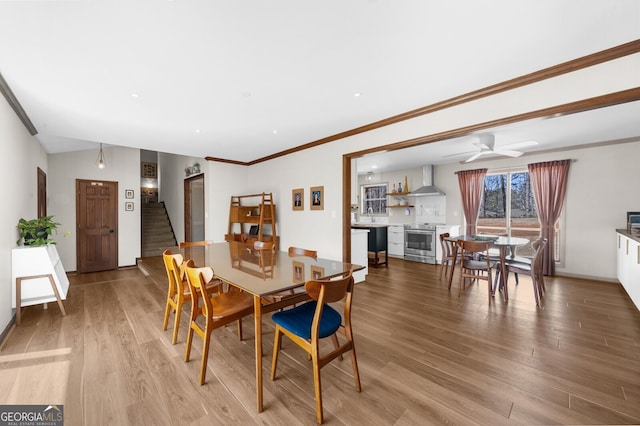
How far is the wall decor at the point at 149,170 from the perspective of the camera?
1050 cm

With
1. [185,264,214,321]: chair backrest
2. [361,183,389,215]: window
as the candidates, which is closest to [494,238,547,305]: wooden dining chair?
[185,264,214,321]: chair backrest

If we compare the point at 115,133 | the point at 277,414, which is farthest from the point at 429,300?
the point at 115,133

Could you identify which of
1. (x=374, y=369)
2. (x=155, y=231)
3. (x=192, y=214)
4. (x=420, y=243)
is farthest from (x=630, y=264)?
(x=155, y=231)

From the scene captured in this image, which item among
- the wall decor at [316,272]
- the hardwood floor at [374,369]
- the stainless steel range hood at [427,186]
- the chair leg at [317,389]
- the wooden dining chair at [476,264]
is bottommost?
the hardwood floor at [374,369]

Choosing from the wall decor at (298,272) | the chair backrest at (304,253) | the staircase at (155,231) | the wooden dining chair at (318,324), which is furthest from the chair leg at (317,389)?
the staircase at (155,231)

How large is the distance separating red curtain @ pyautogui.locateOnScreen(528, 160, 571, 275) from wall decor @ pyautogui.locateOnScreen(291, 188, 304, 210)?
4.70 metres

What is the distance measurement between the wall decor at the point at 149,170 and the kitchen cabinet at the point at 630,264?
526 inches

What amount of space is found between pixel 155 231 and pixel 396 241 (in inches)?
283

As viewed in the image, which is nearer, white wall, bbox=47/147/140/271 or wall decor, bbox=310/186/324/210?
wall decor, bbox=310/186/324/210

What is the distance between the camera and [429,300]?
11.9ft

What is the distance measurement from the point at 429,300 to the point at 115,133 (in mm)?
5247

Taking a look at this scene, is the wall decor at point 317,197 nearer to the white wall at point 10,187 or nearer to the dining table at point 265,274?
the dining table at point 265,274

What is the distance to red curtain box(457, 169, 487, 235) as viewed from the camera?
19.5ft

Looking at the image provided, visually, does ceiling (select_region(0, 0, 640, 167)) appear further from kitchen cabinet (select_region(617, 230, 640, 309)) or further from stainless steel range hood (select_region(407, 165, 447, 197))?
stainless steel range hood (select_region(407, 165, 447, 197))
